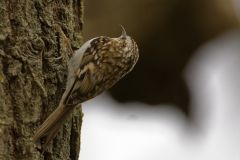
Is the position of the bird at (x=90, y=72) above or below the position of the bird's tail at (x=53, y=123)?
above

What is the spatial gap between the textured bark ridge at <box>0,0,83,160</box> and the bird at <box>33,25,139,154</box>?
35 mm

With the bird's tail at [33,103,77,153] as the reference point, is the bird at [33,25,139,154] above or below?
above

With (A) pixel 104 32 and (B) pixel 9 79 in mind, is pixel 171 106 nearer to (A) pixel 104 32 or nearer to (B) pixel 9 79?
(A) pixel 104 32

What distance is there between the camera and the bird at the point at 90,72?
2.07m

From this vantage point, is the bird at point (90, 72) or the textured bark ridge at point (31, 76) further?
the bird at point (90, 72)

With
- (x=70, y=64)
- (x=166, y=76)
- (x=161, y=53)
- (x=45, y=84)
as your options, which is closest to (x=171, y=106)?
(x=166, y=76)

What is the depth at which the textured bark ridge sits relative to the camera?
73.4 inches

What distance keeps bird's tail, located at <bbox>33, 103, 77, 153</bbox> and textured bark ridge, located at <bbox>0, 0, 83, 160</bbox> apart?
26mm

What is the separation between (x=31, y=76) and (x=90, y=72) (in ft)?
1.53

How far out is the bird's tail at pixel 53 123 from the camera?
195 cm

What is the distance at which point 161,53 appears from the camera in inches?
147

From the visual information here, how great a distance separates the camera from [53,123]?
2.04 m

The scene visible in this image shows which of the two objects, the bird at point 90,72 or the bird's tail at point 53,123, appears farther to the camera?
the bird at point 90,72

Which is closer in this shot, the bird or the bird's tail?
the bird's tail
